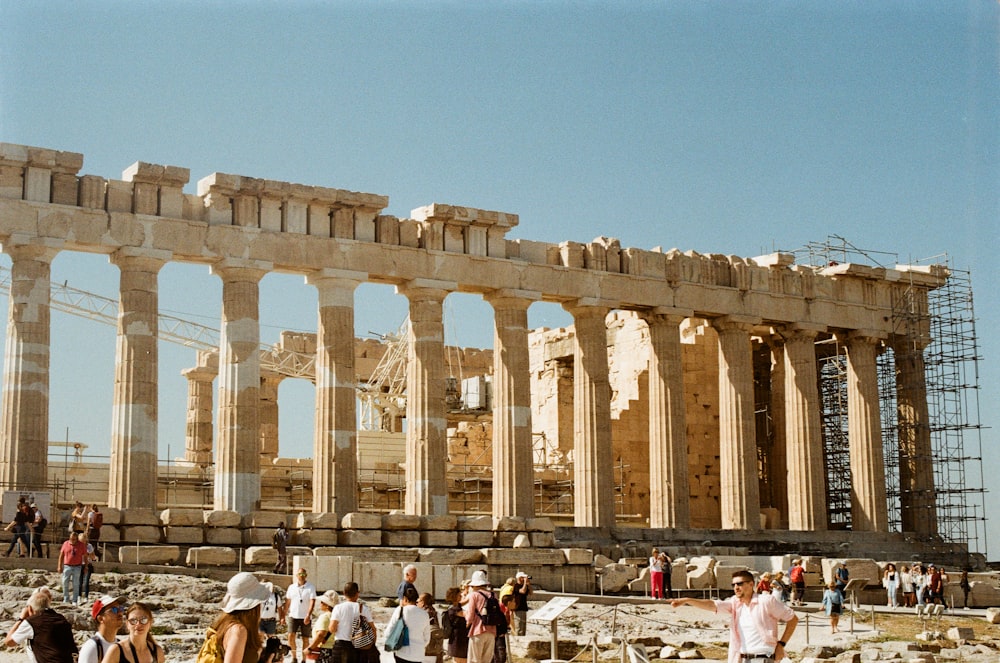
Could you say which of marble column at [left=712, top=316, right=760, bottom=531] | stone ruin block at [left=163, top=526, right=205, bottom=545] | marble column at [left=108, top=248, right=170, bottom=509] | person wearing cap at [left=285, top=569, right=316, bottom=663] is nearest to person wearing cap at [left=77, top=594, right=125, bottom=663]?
person wearing cap at [left=285, top=569, right=316, bottom=663]

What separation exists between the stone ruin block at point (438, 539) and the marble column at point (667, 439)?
710 cm

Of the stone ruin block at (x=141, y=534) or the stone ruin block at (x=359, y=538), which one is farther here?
the stone ruin block at (x=359, y=538)

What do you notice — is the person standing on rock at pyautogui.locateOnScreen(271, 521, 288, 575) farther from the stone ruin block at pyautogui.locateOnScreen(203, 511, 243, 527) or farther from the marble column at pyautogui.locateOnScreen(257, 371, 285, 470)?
the marble column at pyautogui.locateOnScreen(257, 371, 285, 470)

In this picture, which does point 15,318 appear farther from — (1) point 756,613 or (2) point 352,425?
(1) point 756,613

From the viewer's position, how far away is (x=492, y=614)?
15.1 m

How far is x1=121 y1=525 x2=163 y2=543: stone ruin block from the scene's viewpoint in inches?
1134

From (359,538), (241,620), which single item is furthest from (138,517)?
(241,620)

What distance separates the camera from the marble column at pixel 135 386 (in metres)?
30.3

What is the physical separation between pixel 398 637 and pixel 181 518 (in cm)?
1678

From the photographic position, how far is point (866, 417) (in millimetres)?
40375

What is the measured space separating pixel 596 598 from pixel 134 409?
408 inches

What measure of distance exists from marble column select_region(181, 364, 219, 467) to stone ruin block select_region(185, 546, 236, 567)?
14.6 meters

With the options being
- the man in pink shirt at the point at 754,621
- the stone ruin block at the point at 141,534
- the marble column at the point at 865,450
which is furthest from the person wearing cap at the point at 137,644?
the marble column at the point at 865,450

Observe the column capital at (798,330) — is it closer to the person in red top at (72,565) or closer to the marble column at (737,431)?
the marble column at (737,431)
